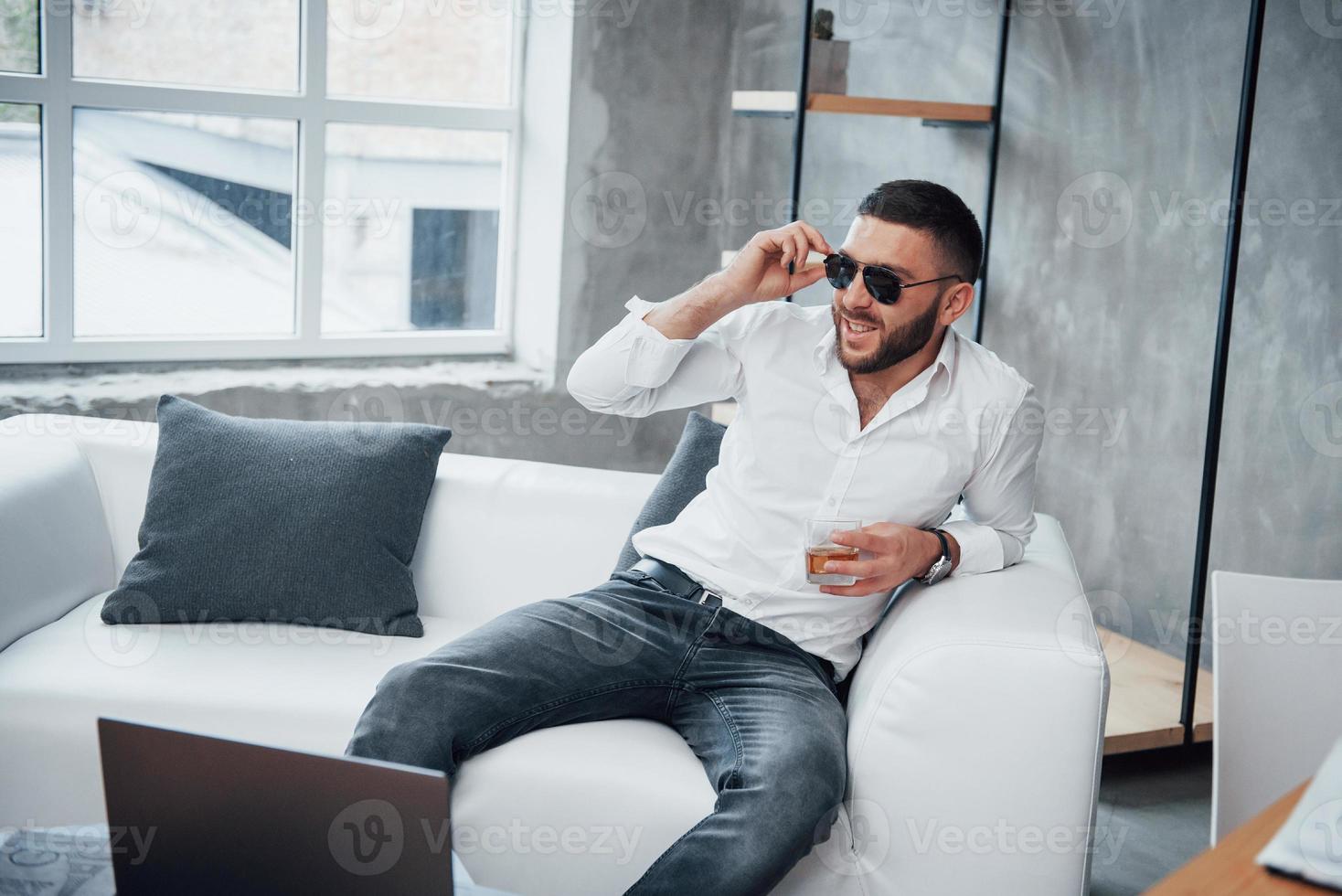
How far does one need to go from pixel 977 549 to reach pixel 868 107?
143 centimetres

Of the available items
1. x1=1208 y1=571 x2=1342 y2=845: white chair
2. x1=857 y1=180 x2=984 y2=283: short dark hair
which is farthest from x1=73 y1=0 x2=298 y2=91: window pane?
x1=1208 y1=571 x2=1342 y2=845: white chair

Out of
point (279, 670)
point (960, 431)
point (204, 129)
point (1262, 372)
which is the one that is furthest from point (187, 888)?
point (204, 129)

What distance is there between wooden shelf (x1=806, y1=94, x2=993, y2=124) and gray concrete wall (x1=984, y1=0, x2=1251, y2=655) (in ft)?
1.27

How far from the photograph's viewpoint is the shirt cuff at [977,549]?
188cm

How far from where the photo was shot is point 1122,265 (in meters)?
3.17

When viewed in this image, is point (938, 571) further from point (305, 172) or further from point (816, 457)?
point (305, 172)

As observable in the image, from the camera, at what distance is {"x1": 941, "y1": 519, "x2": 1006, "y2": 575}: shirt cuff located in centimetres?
188

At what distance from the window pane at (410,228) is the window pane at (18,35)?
78cm

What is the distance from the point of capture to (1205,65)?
2.92m
